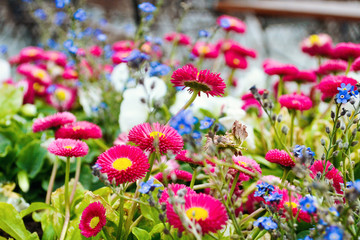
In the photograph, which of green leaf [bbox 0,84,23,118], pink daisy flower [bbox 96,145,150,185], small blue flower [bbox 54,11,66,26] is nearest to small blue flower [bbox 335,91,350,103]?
pink daisy flower [bbox 96,145,150,185]

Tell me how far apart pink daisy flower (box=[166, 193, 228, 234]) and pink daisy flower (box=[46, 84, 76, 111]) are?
4.39 feet

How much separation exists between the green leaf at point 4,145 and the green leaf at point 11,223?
1.23 feet

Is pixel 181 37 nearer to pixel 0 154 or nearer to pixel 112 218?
pixel 0 154

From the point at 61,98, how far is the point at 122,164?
1.24m

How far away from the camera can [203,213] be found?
0.62m

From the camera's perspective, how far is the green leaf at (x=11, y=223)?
2.97 ft

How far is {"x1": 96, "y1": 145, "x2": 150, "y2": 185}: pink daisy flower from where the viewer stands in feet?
2.32

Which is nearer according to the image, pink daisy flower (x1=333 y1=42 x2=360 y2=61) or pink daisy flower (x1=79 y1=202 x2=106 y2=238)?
pink daisy flower (x1=79 y1=202 x2=106 y2=238)

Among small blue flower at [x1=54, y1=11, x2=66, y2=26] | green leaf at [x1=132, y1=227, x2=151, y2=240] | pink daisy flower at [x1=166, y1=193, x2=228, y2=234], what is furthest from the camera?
small blue flower at [x1=54, y1=11, x2=66, y2=26]

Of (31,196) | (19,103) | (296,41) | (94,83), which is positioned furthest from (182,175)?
(296,41)

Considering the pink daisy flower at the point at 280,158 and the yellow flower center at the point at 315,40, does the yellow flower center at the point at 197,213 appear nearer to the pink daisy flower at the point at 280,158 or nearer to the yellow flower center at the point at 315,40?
the pink daisy flower at the point at 280,158

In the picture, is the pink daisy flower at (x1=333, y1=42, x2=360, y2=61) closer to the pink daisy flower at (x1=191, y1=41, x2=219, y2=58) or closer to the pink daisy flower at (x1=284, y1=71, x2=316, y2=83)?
the pink daisy flower at (x1=284, y1=71, x2=316, y2=83)

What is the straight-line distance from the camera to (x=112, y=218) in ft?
2.87

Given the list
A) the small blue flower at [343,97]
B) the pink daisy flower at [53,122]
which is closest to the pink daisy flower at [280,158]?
the small blue flower at [343,97]
